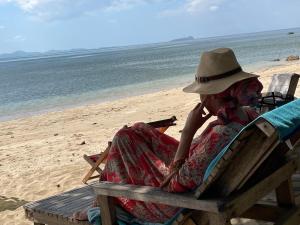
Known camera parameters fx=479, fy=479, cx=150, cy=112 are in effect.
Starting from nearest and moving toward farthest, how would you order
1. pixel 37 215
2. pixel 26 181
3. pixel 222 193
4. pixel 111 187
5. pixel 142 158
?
pixel 222 193 < pixel 111 187 < pixel 142 158 < pixel 37 215 < pixel 26 181

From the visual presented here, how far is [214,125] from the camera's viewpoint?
2.54 m

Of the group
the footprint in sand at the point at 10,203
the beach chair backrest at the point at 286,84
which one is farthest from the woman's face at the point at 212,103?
the footprint in sand at the point at 10,203

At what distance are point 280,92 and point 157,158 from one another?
2.64 m

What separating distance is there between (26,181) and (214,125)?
4925 mm

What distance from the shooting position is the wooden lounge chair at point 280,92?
4804 mm

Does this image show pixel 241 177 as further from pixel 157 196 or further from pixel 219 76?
pixel 219 76

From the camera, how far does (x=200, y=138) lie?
104 inches

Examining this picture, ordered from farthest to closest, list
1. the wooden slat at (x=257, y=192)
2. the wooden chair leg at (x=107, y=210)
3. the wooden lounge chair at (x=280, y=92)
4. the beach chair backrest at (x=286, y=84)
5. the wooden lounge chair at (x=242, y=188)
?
the beach chair backrest at (x=286, y=84)
the wooden lounge chair at (x=280, y=92)
the wooden chair leg at (x=107, y=210)
the wooden slat at (x=257, y=192)
the wooden lounge chair at (x=242, y=188)

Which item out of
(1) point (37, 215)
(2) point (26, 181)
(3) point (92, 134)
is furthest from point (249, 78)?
(3) point (92, 134)

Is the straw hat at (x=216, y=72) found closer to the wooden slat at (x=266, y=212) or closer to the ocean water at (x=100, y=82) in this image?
the wooden slat at (x=266, y=212)

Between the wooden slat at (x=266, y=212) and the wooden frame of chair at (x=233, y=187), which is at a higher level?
the wooden frame of chair at (x=233, y=187)

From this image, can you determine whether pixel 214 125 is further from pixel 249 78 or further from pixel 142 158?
pixel 142 158

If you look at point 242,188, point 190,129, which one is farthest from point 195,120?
point 242,188

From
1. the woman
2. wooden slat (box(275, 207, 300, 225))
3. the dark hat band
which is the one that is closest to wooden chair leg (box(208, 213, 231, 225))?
the woman
